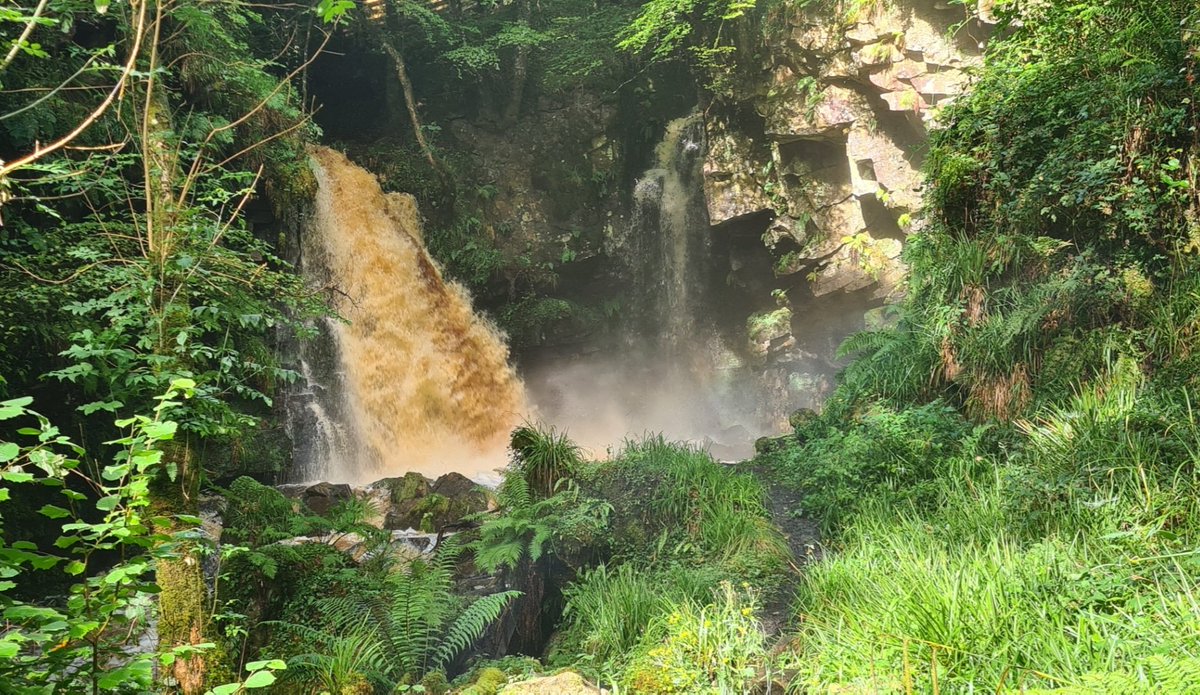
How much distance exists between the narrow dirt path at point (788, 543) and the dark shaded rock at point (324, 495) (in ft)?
16.5

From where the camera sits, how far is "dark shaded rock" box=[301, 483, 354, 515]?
→ 803 centimetres

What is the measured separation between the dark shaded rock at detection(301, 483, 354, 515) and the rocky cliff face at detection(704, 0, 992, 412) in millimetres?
8628

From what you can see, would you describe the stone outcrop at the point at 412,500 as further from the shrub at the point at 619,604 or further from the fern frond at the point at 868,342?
the fern frond at the point at 868,342

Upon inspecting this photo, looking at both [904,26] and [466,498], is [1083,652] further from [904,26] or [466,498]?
[904,26]

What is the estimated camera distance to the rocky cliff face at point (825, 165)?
1070cm

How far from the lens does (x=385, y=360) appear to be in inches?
439

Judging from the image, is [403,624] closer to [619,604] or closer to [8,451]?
[619,604]

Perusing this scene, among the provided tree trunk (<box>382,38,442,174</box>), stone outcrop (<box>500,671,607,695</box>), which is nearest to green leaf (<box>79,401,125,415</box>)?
stone outcrop (<box>500,671,607,695</box>)

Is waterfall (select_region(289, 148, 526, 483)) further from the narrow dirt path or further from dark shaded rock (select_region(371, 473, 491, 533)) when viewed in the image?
the narrow dirt path

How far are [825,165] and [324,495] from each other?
10332 millimetres

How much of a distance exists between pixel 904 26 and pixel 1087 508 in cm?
971

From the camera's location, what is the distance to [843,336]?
502 inches

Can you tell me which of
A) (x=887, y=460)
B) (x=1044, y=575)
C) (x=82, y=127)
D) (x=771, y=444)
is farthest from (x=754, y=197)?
(x=82, y=127)

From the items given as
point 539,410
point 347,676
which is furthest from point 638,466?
point 539,410
